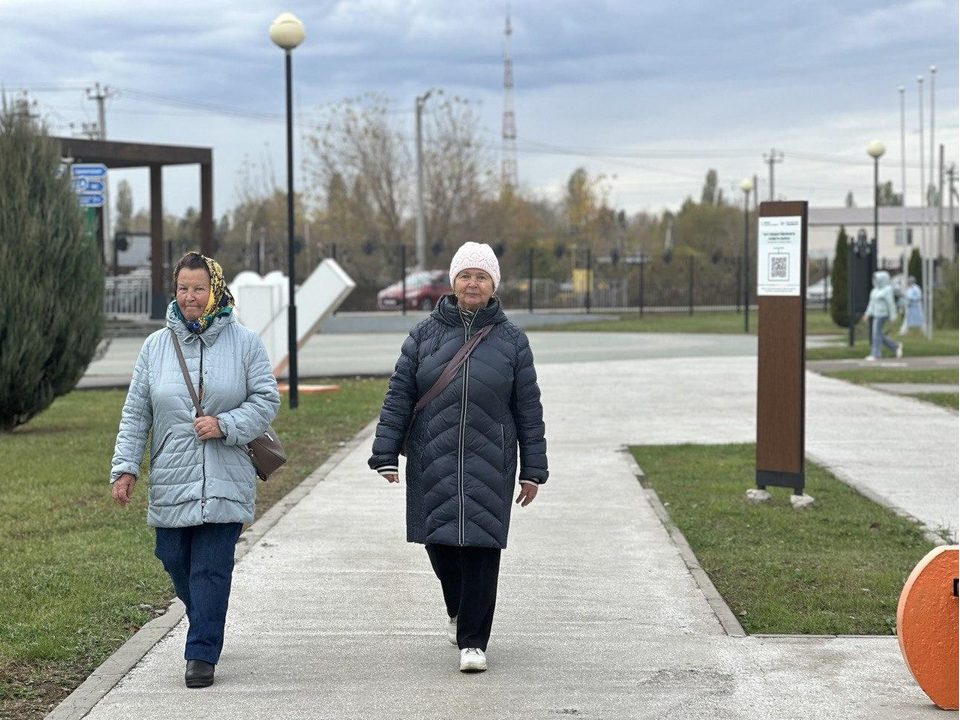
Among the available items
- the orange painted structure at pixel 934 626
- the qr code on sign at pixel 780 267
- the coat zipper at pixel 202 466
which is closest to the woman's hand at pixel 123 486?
the coat zipper at pixel 202 466

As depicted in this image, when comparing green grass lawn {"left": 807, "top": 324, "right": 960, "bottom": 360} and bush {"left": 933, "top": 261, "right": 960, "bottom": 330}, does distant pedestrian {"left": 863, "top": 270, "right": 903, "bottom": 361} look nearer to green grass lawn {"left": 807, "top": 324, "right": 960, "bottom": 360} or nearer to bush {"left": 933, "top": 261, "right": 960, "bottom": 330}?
green grass lawn {"left": 807, "top": 324, "right": 960, "bottom": 360}

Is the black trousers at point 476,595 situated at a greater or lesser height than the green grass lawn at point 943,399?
greater

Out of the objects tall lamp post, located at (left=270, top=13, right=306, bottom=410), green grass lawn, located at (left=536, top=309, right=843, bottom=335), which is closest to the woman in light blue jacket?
tall lamp post, located at (left=270, top=13, right=306, bottom=410)

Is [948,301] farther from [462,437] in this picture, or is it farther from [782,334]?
[462,437]

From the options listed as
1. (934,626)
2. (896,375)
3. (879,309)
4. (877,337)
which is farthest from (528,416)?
(877,337)

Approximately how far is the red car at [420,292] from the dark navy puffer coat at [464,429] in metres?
41.9

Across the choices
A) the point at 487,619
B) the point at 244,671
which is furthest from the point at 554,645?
the point at 244,671

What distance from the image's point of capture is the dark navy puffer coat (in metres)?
5.70

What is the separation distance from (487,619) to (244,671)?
3.27ft

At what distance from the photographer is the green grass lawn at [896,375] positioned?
71.7 ft

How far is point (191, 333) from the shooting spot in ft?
18.6

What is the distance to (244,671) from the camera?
5762mm

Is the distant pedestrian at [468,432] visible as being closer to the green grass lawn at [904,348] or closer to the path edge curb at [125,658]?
the path edge curb at [125,658]

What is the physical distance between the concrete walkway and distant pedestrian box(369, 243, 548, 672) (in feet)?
1.39
